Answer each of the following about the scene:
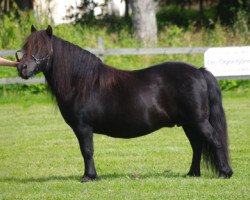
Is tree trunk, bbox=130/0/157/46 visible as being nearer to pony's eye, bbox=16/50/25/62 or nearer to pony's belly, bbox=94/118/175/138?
pony's belly, bbox=94/118/175/138

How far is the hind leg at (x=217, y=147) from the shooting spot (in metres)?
8.53

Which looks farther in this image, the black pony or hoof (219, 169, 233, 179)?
hoof (219, 169, 233, 179)

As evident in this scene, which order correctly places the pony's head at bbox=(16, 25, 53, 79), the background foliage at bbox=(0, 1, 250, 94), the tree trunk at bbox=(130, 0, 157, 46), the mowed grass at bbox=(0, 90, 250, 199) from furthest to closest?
1. the tree trunk at bbox=(130, 0, 157, 46)
2. the background foliage at bbox=(0, 1, 250, 94)
3. the pony's head at bbox=(16, 25, 53, 79)
4. the mowed grass at bbox=(0, 90, 250, 199)

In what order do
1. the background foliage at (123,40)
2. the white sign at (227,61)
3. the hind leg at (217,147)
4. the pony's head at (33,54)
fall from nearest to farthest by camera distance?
the pony's head at (33,54) → the hind leg at (217,147) → the white sign at (227,61) → the background foliage at (123,40)

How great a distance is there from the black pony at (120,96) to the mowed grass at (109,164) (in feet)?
1.06

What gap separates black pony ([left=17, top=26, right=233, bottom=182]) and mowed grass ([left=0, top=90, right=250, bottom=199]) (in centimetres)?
32

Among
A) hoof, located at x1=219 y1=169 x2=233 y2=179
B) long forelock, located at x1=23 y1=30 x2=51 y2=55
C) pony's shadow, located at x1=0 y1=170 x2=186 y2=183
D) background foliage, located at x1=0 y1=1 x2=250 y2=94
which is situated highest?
long forelock, located at x1=23 y1=30 x2=51 y2=55

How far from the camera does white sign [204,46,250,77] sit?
58.8 ft

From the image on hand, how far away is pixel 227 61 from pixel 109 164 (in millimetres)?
8510

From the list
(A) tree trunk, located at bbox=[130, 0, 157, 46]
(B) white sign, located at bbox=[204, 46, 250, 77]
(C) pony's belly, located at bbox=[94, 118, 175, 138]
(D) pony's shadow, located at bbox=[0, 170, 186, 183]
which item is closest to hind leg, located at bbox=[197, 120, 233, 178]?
(C) pony's belly, located at bbox=[94, 118, 175, 138]

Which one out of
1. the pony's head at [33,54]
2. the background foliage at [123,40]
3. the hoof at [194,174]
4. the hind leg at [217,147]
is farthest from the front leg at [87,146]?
the background foliage at [123,40]

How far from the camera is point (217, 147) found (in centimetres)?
859

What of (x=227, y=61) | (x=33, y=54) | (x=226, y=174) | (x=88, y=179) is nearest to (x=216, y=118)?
(x=226, y=174)

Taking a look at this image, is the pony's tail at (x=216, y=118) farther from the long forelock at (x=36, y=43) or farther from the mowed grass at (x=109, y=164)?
the long forelock at (x=36, y=43)
